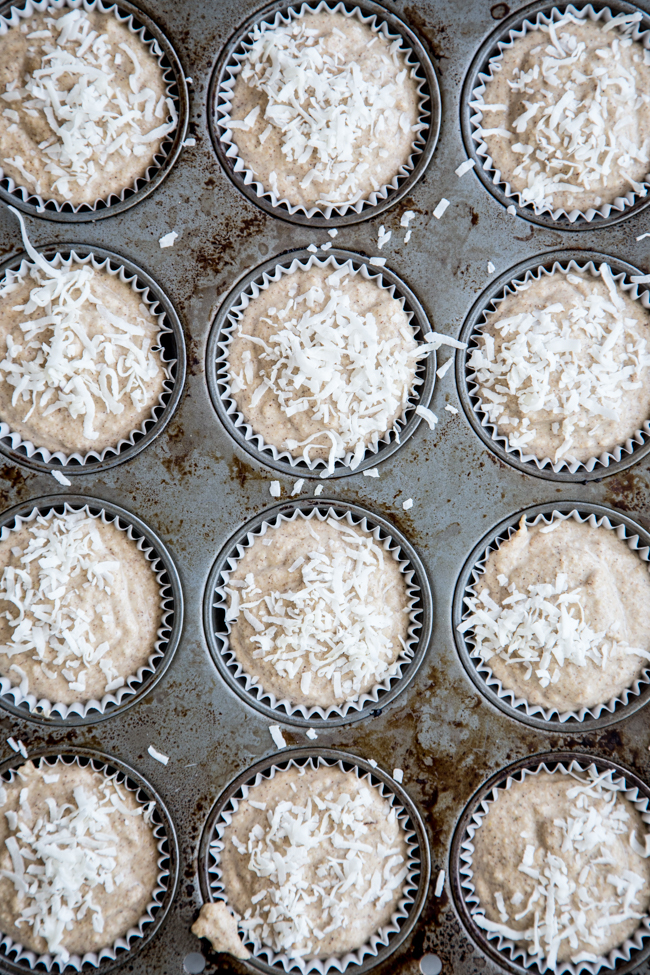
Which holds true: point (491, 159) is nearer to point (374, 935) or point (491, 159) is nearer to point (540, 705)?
point (540, 705)

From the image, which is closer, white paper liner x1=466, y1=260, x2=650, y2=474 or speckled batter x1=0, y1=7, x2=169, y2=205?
speckled batter x1=0, y1=7, x2=169, y2=205

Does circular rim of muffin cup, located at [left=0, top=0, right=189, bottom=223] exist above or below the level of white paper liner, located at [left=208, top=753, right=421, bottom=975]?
above

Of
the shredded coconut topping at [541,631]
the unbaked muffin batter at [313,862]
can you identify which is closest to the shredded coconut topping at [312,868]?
the unbaked muffin batter at [313,862]

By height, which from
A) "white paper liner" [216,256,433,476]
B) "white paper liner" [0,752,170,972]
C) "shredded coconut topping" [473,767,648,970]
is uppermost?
"white paper liner" [216,256,433,476]

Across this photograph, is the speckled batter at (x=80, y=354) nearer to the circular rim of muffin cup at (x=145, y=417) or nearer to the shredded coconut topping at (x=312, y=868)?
the circular rim of muffin cup at (x=145, y=417)

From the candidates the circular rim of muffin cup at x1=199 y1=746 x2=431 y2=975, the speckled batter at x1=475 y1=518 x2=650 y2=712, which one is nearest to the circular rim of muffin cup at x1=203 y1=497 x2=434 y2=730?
the circular rim of muffin cup at x1=199 y1=746 x2=431 y2=975

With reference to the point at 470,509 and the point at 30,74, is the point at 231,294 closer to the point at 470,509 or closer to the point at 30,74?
the point at 30,74

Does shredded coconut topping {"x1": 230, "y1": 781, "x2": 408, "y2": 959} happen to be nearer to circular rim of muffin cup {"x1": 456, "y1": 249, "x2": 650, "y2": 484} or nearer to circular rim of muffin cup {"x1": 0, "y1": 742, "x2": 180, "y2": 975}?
circular rim of muffin cup {"x1": 0, "y1": 742, "x2": 180, "y2": 975}
